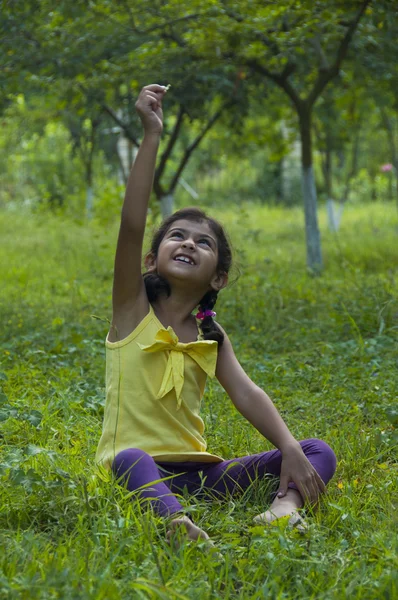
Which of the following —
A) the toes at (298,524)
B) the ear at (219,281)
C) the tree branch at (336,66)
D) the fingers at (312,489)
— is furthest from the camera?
the tree branch at (336,66)

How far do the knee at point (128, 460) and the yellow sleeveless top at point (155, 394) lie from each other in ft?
0.19

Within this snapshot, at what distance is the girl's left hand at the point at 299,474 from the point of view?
273cm

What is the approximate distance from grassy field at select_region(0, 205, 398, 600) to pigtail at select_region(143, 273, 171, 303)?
611 mm

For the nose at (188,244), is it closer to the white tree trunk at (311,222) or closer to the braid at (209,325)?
the braid at (209,325)

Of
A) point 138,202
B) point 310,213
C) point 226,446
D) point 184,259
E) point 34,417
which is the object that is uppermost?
point 138,202

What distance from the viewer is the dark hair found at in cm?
292

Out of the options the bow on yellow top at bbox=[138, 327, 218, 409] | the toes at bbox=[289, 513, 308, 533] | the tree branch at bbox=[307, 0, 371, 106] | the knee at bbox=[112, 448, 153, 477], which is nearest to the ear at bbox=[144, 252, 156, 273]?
the bow on yellow top at bbox=[138, 327, 218, 409]

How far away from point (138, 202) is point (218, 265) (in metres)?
0.46

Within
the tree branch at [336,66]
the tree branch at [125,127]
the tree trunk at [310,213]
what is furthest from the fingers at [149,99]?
the tree branch at [125,127]

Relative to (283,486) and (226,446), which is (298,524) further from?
(226,446)

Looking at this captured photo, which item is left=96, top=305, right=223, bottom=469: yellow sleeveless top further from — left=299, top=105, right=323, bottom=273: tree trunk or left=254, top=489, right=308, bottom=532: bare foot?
left=299, top=105, right=323, bottom=273: tree trunk

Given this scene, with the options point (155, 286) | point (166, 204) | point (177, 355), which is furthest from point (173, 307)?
point (166, 204)

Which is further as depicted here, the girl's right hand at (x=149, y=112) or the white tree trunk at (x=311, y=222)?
the white tree trunk at (x=311, y=222)

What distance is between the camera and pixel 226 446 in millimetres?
Answer: 3342
